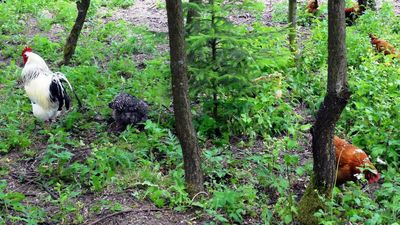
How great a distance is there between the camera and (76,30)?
9.77m

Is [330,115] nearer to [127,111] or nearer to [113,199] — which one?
[113,199]

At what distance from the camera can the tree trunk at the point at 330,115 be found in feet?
15.7

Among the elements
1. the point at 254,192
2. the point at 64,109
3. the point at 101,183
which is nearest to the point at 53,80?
the point at 64,109

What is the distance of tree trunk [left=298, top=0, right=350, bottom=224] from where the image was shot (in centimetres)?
478

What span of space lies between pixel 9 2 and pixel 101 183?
9.36 meters

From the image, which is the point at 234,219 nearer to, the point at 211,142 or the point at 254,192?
the point at 254,192

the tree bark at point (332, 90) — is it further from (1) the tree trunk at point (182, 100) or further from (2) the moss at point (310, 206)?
(1) the tree trunk at point (182, 100)

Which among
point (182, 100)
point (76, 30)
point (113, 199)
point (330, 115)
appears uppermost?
point (76, 30)

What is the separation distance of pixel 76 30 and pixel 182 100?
17.1 feet

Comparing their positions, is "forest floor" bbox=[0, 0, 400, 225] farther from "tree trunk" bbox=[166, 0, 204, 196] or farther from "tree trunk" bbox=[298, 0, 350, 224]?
"tree trunk" bbox=[298, 0, 350, 224]

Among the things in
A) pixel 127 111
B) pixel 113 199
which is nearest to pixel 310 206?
pixel 113 199

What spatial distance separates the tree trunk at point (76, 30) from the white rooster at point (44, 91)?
2.22 meters

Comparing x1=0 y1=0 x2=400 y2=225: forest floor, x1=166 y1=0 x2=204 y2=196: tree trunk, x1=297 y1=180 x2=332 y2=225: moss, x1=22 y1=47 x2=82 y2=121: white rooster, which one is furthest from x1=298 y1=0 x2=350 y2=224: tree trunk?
x1=22 y1=47 x2=82 y2=121: white rooster

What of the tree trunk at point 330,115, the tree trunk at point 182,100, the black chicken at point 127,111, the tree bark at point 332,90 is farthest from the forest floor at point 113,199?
the black chicken at point 127,111
